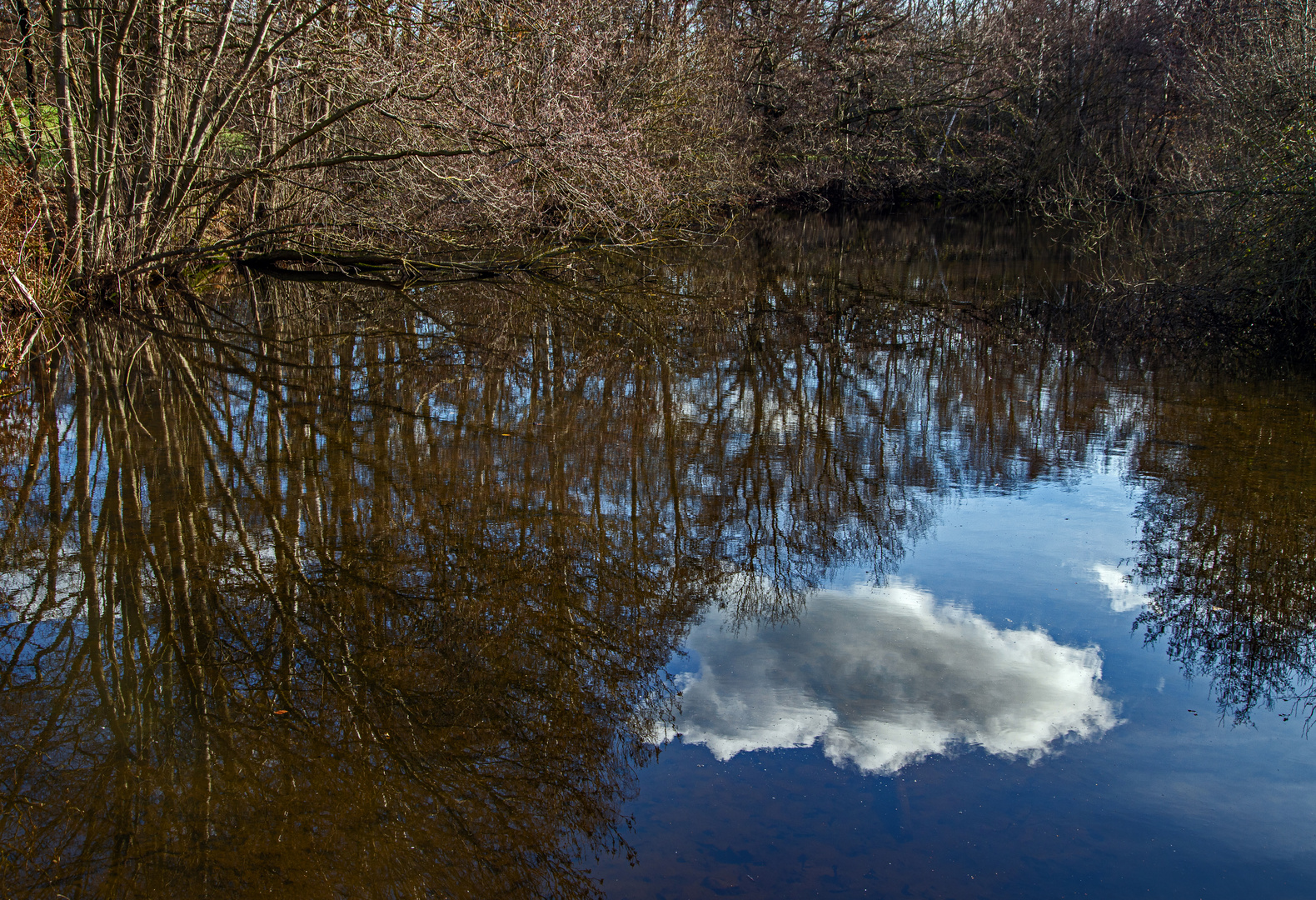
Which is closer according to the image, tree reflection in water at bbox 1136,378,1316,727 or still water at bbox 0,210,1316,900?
still water at bbox 0,210,1316,900

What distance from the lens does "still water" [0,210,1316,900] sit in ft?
9.67

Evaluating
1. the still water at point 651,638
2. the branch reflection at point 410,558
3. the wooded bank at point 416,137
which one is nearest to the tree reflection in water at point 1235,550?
the still water at point 651,638

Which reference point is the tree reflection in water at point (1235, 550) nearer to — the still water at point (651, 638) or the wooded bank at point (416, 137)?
the still water at point (651, 638)

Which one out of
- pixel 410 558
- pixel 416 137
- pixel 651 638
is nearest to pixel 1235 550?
pixel 651 638

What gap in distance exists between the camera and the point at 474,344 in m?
10.5

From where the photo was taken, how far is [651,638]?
4.30 metres

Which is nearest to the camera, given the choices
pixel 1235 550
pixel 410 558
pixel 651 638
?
pixel 651 638

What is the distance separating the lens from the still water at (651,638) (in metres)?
2.95

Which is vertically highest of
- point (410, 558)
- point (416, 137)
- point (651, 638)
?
point (416, 137)

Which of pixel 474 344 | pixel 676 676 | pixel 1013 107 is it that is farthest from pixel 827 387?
pixel 1013 107

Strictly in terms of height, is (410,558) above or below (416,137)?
below

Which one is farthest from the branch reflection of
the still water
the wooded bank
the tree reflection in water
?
the wooded bank

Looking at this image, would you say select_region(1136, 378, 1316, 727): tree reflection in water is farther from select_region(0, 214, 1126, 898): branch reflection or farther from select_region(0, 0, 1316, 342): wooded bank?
select_region(0, 0, 1316, 342): wooded bank

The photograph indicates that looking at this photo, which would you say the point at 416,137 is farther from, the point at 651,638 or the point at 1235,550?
the point at 1235,550
